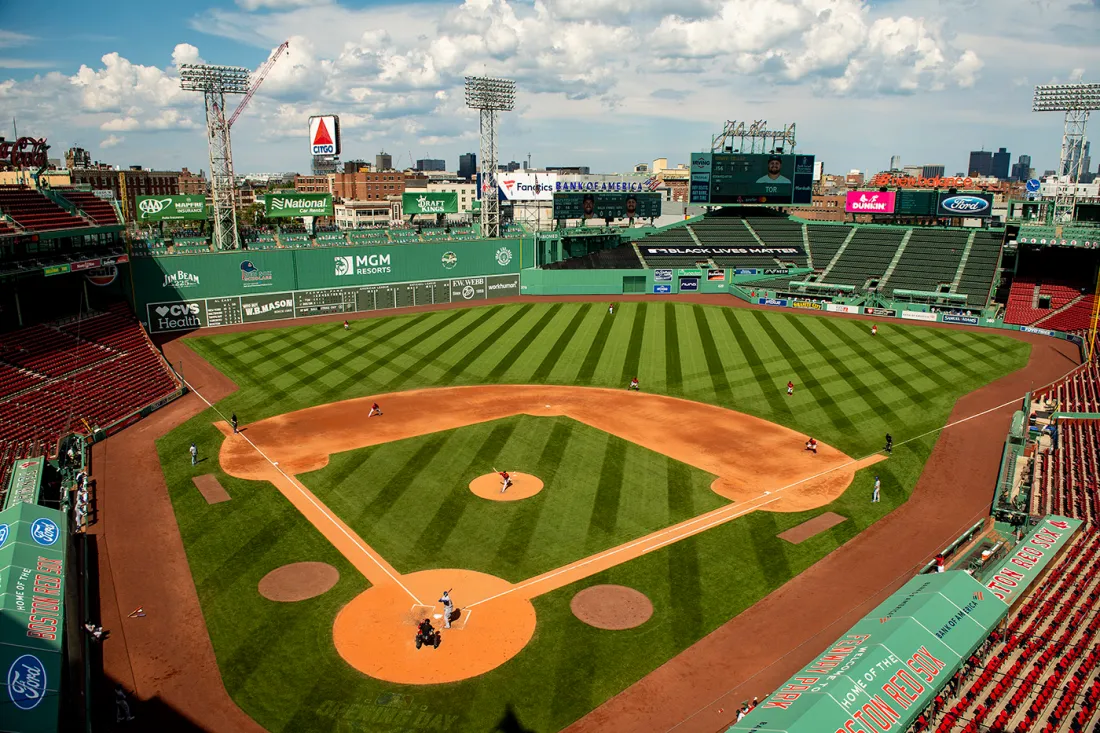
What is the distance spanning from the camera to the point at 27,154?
49.4m

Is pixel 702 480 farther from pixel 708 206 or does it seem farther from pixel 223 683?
pixel 708 206

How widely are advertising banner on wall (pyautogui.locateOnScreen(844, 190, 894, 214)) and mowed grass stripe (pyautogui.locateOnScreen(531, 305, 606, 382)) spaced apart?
39.0 meters

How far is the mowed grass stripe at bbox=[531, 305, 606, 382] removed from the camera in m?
47.2

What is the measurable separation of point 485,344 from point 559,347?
5.70m

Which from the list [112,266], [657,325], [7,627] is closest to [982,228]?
[657,325]

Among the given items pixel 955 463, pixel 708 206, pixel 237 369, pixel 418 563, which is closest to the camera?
pixel 418 563

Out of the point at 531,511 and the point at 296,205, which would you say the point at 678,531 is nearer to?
the point at 531,511

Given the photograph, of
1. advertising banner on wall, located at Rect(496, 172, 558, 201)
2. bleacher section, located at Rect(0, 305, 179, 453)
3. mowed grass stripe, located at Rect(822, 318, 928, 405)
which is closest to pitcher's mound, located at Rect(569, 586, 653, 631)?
bleacher section, located at Rect(0, 305, 179, 453)

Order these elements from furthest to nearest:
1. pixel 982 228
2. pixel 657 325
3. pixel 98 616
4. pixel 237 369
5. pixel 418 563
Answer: pixel 982 228, pixel 657 325, pixel 237 369, pixel 418 563, pixel 98 616

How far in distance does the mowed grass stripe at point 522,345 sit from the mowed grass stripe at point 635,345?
24.1 feet

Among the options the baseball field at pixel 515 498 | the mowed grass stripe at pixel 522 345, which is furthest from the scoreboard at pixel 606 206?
the baseball field at pixel 515 498

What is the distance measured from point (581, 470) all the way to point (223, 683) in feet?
55.3

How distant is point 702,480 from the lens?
31281 millimetres

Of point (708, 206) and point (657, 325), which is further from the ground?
point (708, 206)
